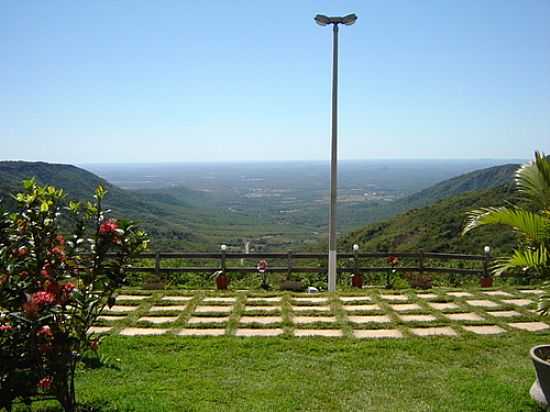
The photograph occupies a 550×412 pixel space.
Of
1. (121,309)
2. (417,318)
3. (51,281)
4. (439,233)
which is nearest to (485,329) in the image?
(417,318)

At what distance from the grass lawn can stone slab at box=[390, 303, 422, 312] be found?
1469 millimetres

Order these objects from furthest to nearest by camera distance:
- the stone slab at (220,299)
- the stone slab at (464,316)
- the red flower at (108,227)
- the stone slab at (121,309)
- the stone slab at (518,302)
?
the stone slab at (220,299) → the stone slab at (518,302) → the stone slab at (121,309) → the stone slab at (464,316) → the red flower at (108,227)

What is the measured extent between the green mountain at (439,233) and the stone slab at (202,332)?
Result: 1193cm

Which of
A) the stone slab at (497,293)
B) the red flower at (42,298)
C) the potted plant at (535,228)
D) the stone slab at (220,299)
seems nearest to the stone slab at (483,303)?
the stone slab at (497,293)

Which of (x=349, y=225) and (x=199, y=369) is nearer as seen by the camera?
(x=199, y=369)

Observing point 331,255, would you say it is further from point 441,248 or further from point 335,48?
point 441,248

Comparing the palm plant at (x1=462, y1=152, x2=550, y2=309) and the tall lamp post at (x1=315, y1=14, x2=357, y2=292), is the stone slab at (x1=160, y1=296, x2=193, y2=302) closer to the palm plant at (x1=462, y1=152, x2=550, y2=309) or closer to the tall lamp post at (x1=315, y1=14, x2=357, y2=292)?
the tall lamp post at (x1=315, y1=14, x2=357, y2=292)

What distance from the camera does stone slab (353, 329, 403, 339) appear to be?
6262mm

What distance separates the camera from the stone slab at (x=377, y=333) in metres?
6.26

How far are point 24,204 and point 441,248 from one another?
18.4 m

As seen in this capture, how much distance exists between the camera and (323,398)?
4328 mm

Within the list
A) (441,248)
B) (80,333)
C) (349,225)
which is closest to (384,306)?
(80,333)

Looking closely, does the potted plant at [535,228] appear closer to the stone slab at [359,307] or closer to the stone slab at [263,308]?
the stone slab at [359,307]

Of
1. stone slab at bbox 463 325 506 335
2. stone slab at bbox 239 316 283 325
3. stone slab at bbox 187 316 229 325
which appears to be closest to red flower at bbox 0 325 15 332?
stone slab at bbox 187 316 229 325
